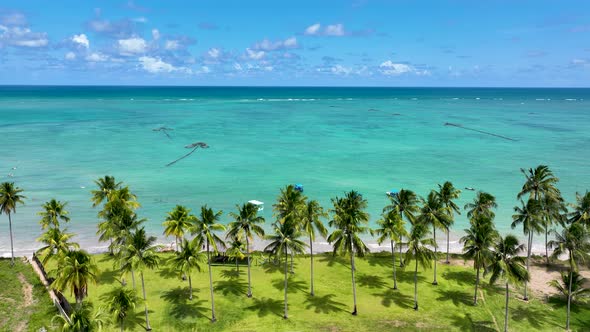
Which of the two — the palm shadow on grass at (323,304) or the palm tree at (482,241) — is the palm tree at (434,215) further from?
the palm shadow on grass at (323,304)

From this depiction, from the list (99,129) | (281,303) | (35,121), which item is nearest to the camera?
(281,303)

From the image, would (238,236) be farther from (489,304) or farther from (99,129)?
(99,129)

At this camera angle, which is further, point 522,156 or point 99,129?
point 99,129

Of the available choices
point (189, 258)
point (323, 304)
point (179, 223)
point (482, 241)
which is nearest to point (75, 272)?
point (189, 258)

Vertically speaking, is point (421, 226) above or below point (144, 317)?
above

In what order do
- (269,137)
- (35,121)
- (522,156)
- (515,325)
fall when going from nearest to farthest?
(515,325), (522,156), (269,137), (35,121)

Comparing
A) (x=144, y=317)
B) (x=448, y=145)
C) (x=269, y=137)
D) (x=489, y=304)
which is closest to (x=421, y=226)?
(x=489, y=304)

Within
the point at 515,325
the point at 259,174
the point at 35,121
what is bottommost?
the point at 515,325
